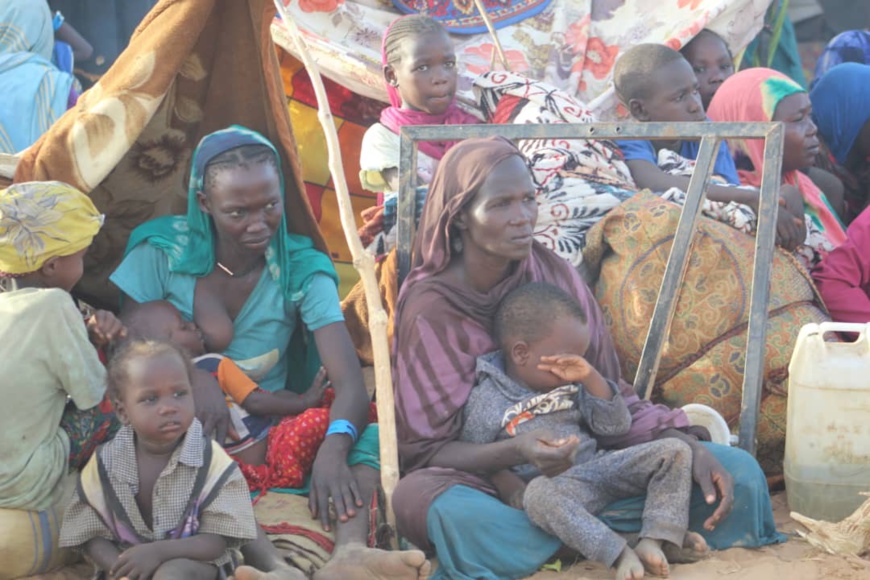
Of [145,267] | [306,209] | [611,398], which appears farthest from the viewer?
[306,209]

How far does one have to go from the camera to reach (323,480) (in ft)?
13.3

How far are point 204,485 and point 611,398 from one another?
1.26 m

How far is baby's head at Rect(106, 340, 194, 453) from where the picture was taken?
3590mm

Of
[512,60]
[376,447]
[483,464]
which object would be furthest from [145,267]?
[512,60]

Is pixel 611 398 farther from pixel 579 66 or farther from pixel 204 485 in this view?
pixel 579 66

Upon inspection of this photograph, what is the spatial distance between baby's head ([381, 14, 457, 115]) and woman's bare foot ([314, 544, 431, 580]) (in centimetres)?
234

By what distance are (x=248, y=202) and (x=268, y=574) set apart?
136 centimetres

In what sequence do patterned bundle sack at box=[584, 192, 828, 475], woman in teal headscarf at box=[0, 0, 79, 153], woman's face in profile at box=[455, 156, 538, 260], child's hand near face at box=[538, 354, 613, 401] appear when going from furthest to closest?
1. woman in teal headscarf at box=[0, 0, 79, 153]
2. patterned bundle sack at box=[584, 192, 828, 475]
3. woman's face in profile at box=[455, 156, 538, 260]
4. child's hand near face at box=[538, 354, 613, 401]

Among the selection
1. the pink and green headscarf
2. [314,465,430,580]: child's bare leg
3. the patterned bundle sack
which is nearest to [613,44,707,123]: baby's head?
the pink and green headscarf

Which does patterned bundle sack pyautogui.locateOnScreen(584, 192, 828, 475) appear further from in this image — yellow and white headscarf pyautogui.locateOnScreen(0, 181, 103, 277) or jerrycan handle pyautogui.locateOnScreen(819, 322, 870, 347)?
yellow and white headscarf pyautogui.locateOnScreen(0, 181, 103, 277)

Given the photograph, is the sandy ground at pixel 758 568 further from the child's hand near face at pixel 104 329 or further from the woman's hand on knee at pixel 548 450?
the child's hand near face at pixel 104 329

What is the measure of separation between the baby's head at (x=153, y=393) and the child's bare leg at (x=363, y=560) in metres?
0.59

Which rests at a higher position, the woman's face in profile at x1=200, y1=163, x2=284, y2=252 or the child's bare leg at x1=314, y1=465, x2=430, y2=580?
the woman's face in profile at x1=200, y1=163, x2=284, y2=252

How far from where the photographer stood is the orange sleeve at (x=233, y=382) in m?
4.30
